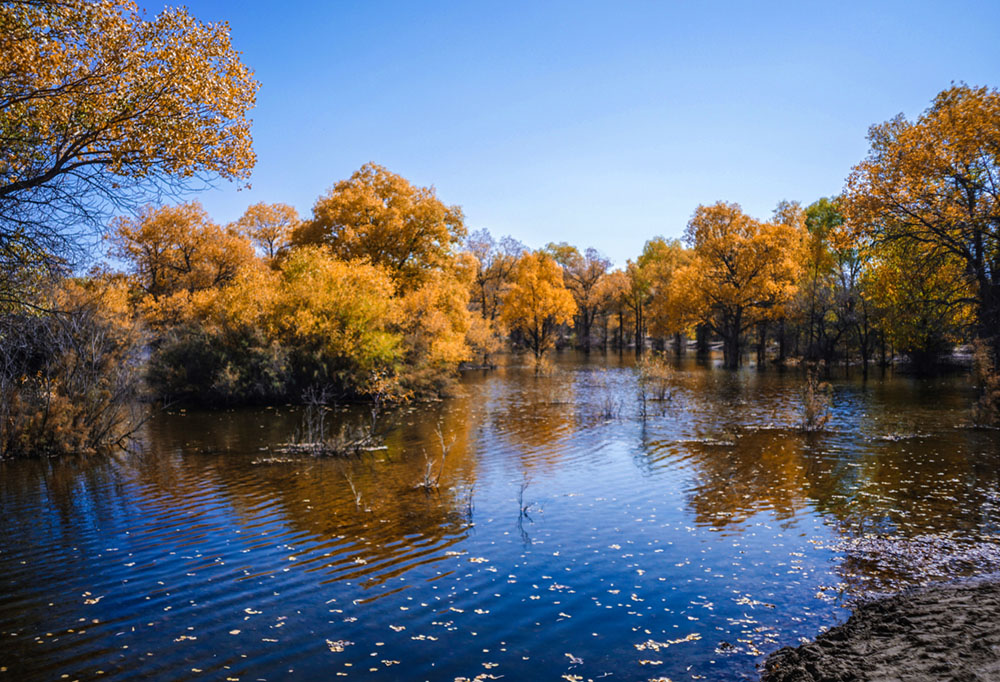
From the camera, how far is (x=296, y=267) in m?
24.8

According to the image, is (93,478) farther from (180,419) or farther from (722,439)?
(722,439)

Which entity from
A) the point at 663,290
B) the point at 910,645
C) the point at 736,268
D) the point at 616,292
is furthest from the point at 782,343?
the point at 910,645

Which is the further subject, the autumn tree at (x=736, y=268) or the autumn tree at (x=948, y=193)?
the autumn tree at (x=736, y=268)

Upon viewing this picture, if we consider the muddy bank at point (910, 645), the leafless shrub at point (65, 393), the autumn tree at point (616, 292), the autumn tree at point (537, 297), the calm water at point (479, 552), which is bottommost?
the calm water at point (479, 552)

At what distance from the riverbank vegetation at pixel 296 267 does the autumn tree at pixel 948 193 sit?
2.7 inches

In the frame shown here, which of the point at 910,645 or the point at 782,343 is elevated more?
the point at 782,343

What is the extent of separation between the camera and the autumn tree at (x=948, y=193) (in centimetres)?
1612

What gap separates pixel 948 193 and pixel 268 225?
125 feet

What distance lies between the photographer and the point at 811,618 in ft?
18.5

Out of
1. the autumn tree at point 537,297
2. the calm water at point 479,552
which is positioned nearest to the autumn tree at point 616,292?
the autumn tree at point 537,297

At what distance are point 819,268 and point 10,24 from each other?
41823 millimetres

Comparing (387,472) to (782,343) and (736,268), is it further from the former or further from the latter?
(782,343)

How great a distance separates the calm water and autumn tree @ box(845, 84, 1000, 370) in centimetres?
496

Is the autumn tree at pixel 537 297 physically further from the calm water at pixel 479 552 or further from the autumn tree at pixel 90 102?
the autumn tree at pixel 90 102
